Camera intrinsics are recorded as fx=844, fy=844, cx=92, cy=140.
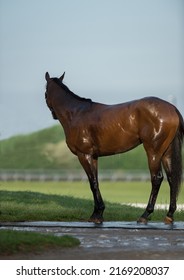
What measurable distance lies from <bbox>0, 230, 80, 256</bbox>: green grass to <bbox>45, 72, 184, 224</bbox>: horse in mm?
2959

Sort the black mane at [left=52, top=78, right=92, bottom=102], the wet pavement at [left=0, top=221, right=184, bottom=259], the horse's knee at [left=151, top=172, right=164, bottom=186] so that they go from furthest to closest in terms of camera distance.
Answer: the black mane at [left=52, top=78, right=92, bottom=102] < the horse's knee at [left=151, top=172, right=164, bottom=186] < the wet pavement at [left=0, top=221, right=184, bottom=259]

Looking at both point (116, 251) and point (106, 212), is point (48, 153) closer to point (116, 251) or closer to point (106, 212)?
point (106, 212)

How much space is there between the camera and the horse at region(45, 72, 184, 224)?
14.3 m

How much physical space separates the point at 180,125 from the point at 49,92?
2.52m

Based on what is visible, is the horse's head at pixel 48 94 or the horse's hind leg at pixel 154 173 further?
the horse's head at pixel 48 94

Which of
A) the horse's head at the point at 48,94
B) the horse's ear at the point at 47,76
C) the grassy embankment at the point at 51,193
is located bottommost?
the grassy embankment at the point at 51,193

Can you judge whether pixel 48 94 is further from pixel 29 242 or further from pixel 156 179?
pixel 29 242

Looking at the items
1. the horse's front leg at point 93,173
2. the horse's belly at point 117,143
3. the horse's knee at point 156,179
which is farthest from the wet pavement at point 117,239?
the horse's belly at point 117,143

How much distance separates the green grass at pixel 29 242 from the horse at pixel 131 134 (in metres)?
2.96

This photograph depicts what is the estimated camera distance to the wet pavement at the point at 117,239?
36.4ft

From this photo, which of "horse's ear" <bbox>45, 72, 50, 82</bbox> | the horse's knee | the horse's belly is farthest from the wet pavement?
"horse's ear" <bbox>45, 72, 50, 82</bbox>

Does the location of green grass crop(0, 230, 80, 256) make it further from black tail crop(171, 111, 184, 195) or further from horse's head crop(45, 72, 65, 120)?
horse's head crop(45, 72, 65, 120)

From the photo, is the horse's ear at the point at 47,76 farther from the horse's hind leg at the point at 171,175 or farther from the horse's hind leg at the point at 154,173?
the horse's hind leg at the point at 171,175
